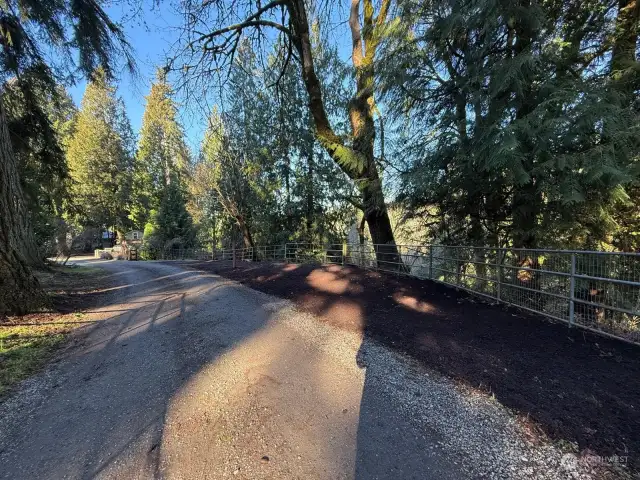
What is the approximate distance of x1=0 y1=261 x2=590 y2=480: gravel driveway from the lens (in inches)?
86.1

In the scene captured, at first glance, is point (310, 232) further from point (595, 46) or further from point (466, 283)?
point (595, 46)

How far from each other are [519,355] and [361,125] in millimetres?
6792

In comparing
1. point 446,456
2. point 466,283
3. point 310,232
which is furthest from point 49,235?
point 446,456

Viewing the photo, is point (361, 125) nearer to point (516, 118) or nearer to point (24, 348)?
point (516, 118)

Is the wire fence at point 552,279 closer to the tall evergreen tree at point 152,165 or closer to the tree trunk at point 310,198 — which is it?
the tree trunk at point 310,198

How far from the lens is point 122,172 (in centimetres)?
3688

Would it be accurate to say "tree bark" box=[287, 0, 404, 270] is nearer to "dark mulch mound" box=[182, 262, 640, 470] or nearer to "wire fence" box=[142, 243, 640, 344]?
"wire fence" box=[142, 243, 640, 344]

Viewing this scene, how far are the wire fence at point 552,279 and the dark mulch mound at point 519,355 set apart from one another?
→ 27cm

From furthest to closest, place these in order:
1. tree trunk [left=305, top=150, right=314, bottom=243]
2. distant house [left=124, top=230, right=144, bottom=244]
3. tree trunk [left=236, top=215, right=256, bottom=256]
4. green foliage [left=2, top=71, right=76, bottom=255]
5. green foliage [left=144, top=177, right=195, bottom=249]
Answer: distant house [left=124, top=230, right=144, bottom=244] → green foliage [left=144, top=177, right=195, bottom=249] → tree trunk [left=236, top=215, right=256, bottom=256] → tree trunk [left=305, top=150, right=314, bottom=243] → green foliage [left=2, top=71, right=76, bottom=255]

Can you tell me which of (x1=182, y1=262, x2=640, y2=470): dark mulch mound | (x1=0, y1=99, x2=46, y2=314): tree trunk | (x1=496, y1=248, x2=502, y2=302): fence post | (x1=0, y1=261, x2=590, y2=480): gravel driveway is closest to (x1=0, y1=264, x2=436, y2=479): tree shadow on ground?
(x1=0, y1=261, x2=590, y2=480): gravel driveway

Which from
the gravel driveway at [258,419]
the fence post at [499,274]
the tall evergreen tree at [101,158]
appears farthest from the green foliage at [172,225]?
the fence post at [499,274]

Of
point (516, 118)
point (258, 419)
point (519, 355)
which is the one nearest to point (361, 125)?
point (516, 118)

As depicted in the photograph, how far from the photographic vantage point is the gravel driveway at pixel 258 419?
219 cm

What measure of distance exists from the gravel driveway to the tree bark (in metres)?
4.64
